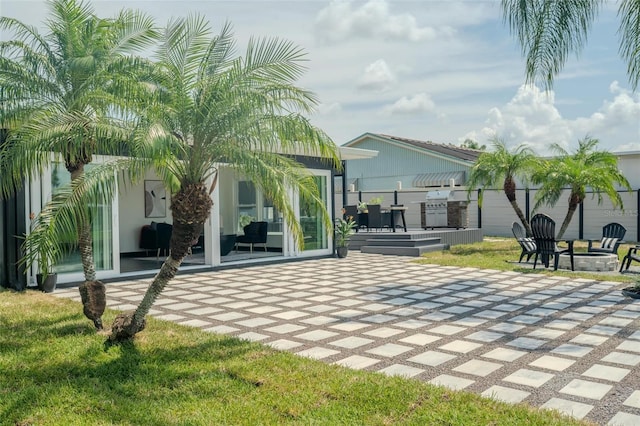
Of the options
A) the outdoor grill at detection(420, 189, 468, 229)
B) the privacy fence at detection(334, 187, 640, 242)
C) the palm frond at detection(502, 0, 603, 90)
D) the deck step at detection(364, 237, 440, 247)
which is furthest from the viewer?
the outdoor grill at detection(420, 189, 468, 229)

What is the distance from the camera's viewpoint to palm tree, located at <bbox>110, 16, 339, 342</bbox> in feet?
15.9

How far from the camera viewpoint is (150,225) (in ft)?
47.5

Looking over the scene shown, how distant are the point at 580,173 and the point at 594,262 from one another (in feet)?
12.0

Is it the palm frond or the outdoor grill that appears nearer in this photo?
the palm frond

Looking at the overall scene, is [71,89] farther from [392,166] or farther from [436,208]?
[392,166]

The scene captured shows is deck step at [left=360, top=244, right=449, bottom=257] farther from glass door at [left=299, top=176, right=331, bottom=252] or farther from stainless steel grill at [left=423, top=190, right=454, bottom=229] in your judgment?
stainless steel grill at [left=423, top=190, right=454, bottom=229]

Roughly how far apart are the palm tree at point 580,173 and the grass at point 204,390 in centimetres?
1078

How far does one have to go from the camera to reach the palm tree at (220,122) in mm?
4859

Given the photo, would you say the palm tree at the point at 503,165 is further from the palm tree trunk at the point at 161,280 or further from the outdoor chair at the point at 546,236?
the palm tree trunk at the point at 161,280

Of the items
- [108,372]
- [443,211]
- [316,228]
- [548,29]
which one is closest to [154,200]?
[316,228]

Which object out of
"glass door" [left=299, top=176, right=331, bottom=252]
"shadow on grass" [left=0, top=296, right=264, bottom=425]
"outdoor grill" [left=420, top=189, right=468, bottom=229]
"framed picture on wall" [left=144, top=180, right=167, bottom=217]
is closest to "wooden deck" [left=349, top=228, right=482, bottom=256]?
"outdoor grill" [left=420, top=189, right=468, bottom=229]

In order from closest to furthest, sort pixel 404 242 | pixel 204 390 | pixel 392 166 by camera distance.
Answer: pixel 204 390 → pixel 404 242 → pixel 392 166

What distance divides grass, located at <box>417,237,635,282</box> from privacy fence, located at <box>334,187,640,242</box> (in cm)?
158

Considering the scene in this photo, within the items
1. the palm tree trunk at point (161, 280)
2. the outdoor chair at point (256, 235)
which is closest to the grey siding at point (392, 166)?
the outdoor chair at point (256, 235)
